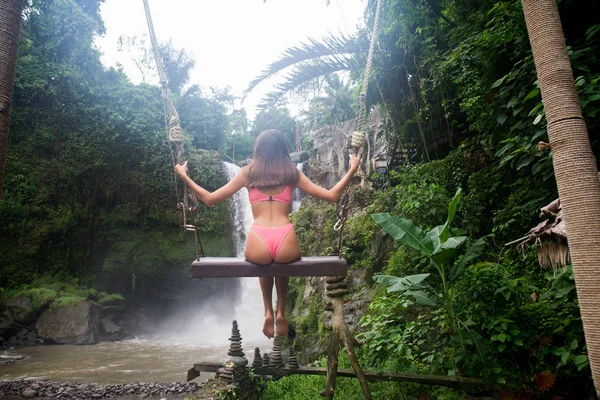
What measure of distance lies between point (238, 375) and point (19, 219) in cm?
1198

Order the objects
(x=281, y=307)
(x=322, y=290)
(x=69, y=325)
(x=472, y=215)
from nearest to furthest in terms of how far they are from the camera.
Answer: (x=281, y=307) → (x=472, y=215) → (x=322, y=290) → (x=69, y=325)

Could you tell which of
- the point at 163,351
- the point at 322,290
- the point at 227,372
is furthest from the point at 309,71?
the point at 163,351

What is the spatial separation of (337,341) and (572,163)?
1.94m

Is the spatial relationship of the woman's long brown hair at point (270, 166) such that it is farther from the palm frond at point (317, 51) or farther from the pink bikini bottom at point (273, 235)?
the palm frond at point (317, 51)

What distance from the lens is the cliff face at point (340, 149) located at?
10995mm

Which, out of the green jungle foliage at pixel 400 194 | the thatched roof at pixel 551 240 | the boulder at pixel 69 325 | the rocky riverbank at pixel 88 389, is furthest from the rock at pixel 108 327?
the thatched roof at pixel 551 240

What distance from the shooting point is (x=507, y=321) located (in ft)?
10.3

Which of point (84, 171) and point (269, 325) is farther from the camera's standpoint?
point (84, 171)

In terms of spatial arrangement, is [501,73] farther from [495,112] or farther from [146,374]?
[146,374]

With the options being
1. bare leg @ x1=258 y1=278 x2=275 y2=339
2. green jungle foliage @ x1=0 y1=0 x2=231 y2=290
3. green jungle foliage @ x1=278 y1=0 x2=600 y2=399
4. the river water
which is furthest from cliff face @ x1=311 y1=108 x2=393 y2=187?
bare leg @ x1=258 y1=278 x2=275 y2=339

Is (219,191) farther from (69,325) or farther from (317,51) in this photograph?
(69,325)

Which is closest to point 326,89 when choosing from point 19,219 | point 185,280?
point 185,280

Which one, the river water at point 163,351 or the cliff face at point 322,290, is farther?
the river water at point 163,351

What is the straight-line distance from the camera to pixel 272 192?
114 inches
